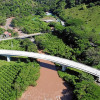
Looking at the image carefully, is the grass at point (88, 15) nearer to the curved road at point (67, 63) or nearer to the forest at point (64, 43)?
the forest at point (64, 43)

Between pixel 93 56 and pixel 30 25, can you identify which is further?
pixel 30 25

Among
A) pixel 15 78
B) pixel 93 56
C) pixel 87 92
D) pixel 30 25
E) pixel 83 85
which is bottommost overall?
pixel 15 78

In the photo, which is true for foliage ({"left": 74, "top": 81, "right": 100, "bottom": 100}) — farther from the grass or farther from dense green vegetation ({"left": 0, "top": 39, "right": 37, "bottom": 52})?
the grass

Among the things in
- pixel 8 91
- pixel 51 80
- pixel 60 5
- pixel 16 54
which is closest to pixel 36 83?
pixel 51 80

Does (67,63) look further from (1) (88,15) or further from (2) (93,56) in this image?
(1) (88,15)

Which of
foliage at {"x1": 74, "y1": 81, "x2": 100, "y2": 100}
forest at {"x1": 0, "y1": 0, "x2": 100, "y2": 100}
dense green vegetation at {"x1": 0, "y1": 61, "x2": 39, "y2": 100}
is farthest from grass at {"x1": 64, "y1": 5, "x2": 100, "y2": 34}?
dense green vegetation at {"x1": 0, "y1": 61, "x2": 39, "y2": 100}

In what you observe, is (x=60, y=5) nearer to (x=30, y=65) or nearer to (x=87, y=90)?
(x=30, y=65)

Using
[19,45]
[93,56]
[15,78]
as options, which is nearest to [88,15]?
[93,56]
